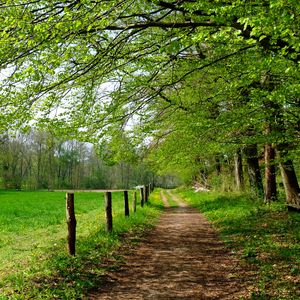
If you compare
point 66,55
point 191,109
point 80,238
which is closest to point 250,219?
point 191,109

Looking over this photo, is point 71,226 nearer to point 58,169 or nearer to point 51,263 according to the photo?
point 51,263

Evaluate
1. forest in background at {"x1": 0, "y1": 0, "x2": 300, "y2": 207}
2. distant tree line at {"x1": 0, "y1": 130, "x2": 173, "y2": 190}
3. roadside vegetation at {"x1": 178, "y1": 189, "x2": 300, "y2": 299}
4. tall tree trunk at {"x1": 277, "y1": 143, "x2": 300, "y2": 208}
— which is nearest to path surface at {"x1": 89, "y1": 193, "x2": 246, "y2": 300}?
roadside vegetation at {"x1": 178, "y1": 189, "x2": 300, "y2": 299}

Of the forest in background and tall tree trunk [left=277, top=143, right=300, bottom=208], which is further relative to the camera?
tall tree trunk [left=277, top=143, right=300, bottom=208]

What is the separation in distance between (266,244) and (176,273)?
353cm

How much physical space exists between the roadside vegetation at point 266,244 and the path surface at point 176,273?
1.36 feet

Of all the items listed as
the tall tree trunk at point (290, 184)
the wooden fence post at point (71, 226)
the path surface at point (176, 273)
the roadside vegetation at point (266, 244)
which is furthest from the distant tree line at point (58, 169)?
the wooden fence post at point (71, 226)

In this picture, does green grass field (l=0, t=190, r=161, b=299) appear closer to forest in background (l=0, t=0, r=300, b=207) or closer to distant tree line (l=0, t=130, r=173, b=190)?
forest in background (l=0, t=0, r=300, b=207)

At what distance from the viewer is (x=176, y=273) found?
7.77 m

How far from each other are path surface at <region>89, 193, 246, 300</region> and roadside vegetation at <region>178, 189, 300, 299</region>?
1.36ft

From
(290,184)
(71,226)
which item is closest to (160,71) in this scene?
(71,226)

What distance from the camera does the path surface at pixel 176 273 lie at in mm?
6486

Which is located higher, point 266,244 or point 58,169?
point 58,169

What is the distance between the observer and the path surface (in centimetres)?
649

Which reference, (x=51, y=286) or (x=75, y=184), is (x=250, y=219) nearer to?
(x=51, y=286)
